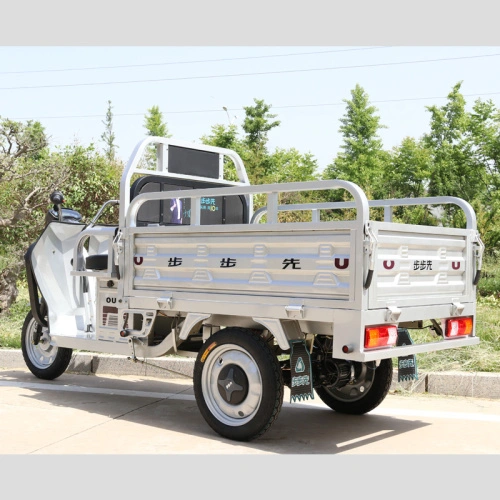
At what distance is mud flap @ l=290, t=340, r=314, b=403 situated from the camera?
5348 millimetres

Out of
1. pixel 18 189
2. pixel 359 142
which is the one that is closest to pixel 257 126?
pixel 359 142

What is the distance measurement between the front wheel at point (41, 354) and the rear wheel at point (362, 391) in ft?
9.18

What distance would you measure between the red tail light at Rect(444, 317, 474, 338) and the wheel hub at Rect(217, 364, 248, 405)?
5.38 ft

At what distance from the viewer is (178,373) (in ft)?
24.2

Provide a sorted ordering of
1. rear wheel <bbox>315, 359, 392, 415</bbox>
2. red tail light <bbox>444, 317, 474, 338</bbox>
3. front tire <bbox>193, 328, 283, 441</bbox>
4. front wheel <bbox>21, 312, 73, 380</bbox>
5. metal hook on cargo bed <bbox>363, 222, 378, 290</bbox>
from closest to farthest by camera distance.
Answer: metal hook on cargo bed <bbox>363, 222, 378, 290</bbox>
front tire <bbox>193, 328, 283, 441</bbox>
red tail light <bbox>444, 317, 474, 338</bbox>
rear wheel <bbox>315, 359, 392, 415</bbox>
front wheel <bbox>21, 312, 73, 380</bbox>

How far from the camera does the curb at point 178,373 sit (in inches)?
289

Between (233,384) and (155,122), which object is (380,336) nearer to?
(233,384)

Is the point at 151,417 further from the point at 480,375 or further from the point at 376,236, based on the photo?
the point at 480,375

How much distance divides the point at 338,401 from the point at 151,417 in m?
1.60

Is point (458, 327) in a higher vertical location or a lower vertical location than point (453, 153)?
lower

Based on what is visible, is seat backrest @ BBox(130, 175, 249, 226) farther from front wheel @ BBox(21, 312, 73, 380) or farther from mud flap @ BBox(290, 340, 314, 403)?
mud flap @ BBox(290, 340, 314, 403)

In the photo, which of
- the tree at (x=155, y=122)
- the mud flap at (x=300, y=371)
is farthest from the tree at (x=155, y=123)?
the mud flap at (x=300, y=371)

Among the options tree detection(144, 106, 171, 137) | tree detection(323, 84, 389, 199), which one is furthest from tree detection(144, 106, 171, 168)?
tree detection(323, 84, 389, 199)

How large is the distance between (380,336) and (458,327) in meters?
1.16
